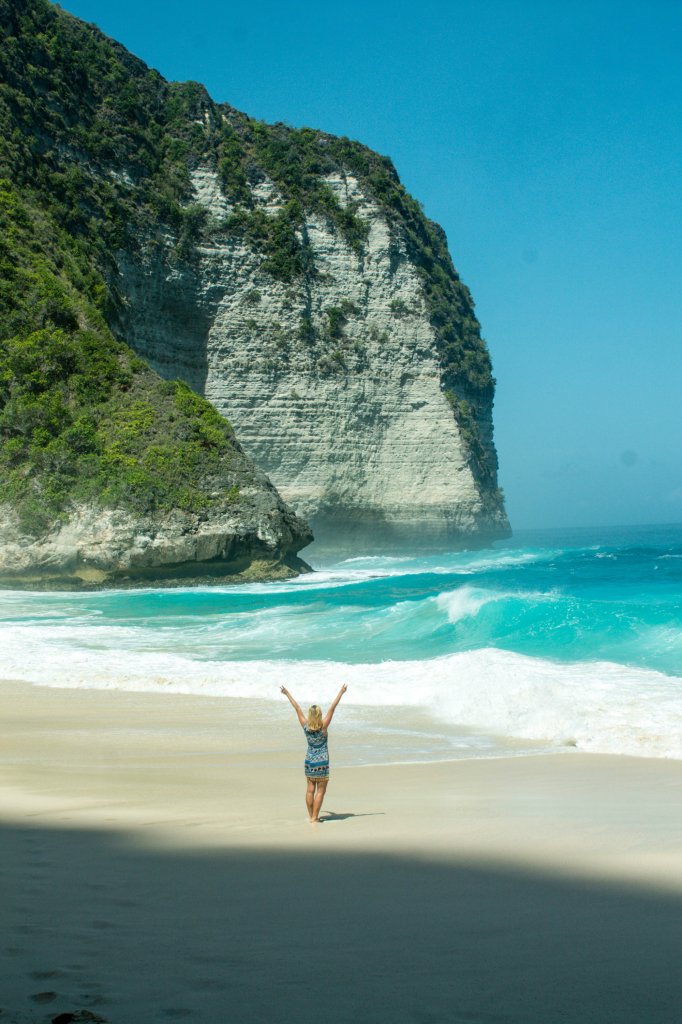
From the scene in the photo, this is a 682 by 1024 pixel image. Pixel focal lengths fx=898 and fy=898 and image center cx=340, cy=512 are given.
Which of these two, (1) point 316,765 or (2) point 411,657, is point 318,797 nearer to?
(1) point 316,765

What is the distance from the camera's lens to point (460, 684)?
37.3 feet

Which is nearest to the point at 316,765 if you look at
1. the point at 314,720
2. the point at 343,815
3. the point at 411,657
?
the point at 314,720

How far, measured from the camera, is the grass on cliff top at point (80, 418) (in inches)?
1213

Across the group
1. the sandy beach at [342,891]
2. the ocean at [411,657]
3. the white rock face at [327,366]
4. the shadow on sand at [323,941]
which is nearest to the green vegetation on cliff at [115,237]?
the white rock face at [327,366]

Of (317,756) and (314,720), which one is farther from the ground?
(314,720)

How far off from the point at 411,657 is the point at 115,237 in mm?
34744

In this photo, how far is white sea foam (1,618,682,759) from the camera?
9.22 meters

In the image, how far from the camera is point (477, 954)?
10.9ft

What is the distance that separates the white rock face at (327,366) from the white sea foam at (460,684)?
33.1m

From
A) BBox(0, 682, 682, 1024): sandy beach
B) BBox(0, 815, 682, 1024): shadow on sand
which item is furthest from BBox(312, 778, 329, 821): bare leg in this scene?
BBox(0, 815, 682, 1024): shadow on sand

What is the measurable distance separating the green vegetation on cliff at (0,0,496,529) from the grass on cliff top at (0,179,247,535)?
0.18ft

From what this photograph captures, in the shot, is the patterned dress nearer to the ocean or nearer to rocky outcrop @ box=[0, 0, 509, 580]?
the ocean

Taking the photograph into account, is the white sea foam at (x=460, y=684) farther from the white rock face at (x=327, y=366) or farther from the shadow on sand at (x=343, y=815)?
the white rock face at (x=327, y=366)

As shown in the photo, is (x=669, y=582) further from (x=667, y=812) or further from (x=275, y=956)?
(x=275, y=956)
